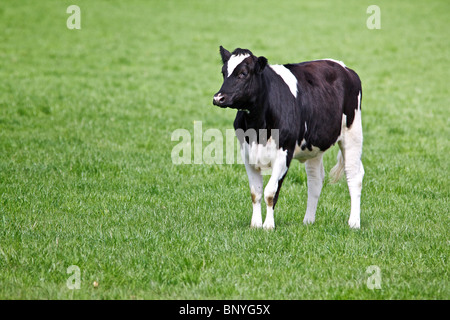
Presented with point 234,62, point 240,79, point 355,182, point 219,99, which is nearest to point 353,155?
point 355,182

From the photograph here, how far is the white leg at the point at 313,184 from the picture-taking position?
25.5 ft

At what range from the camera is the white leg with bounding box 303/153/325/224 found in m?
7.78

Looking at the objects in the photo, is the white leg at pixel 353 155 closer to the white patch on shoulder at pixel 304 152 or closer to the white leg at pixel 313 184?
the white leg at pixel 313 184

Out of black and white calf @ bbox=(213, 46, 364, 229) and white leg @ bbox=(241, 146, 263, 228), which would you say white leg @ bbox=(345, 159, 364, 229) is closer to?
black and white calf @ bbox=(213, 46, 364, 229)

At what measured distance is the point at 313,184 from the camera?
7.87 m

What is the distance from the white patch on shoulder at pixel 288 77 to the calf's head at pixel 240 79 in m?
0.53

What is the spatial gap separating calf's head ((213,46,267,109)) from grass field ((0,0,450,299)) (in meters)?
1.49

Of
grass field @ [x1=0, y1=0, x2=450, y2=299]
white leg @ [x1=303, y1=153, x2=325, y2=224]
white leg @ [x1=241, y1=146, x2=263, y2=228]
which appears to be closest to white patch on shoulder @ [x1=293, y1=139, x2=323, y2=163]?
white leg @ [x1=303, y1=153, x2=325, y2=224]

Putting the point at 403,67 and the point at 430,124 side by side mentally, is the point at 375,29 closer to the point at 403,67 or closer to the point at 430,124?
the point at 403,67

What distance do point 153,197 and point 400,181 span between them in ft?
12.6

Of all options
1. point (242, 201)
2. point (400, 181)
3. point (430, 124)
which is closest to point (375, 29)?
point (430, 124)

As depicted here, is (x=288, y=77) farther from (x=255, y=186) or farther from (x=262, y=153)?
(x=255, y=186)

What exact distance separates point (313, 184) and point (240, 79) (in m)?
1.90

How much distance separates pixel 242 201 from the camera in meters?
8.63
